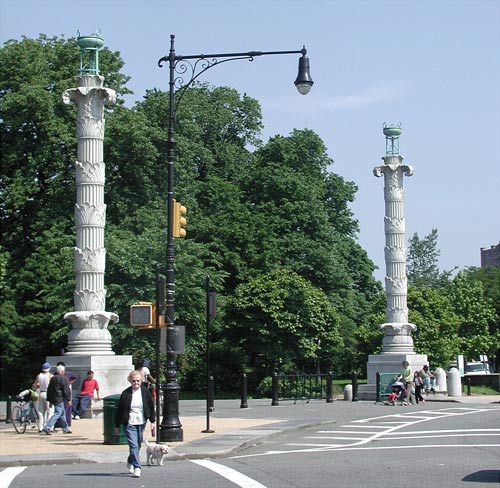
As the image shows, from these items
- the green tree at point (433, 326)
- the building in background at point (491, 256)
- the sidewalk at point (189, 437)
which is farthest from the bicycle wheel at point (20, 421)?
the building in background at point (491, 256)

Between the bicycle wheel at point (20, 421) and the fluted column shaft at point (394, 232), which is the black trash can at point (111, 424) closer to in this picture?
the bicycle wheel at point (20, 421)

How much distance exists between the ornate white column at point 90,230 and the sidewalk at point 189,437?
337 centimetres

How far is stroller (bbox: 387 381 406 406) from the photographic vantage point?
121 feet

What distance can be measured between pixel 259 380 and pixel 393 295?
1172cm

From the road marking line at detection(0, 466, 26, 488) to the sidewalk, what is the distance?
781 millimetres

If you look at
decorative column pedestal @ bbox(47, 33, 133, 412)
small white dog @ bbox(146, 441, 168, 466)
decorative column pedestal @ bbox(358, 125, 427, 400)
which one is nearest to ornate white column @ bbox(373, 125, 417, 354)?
decorative column pedestal @ bbox(358, 125, 427, 400)

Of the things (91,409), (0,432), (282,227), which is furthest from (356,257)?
(0,432)

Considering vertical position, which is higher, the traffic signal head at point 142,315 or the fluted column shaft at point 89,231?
the fluted column shaft at point 89,231

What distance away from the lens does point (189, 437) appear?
2288cm

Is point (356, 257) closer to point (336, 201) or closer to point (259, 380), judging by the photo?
point (336, 201)

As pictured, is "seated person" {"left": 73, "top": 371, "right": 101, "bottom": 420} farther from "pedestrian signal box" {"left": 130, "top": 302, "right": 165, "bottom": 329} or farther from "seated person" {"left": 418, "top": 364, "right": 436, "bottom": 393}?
"seated person" {"left": 418, "top": 364, "right": 436, "bottom": 393}

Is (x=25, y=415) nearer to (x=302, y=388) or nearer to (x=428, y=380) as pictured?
(x=302, y=388)

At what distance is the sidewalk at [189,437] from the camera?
19.2 meters

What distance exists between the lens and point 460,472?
15375mm
